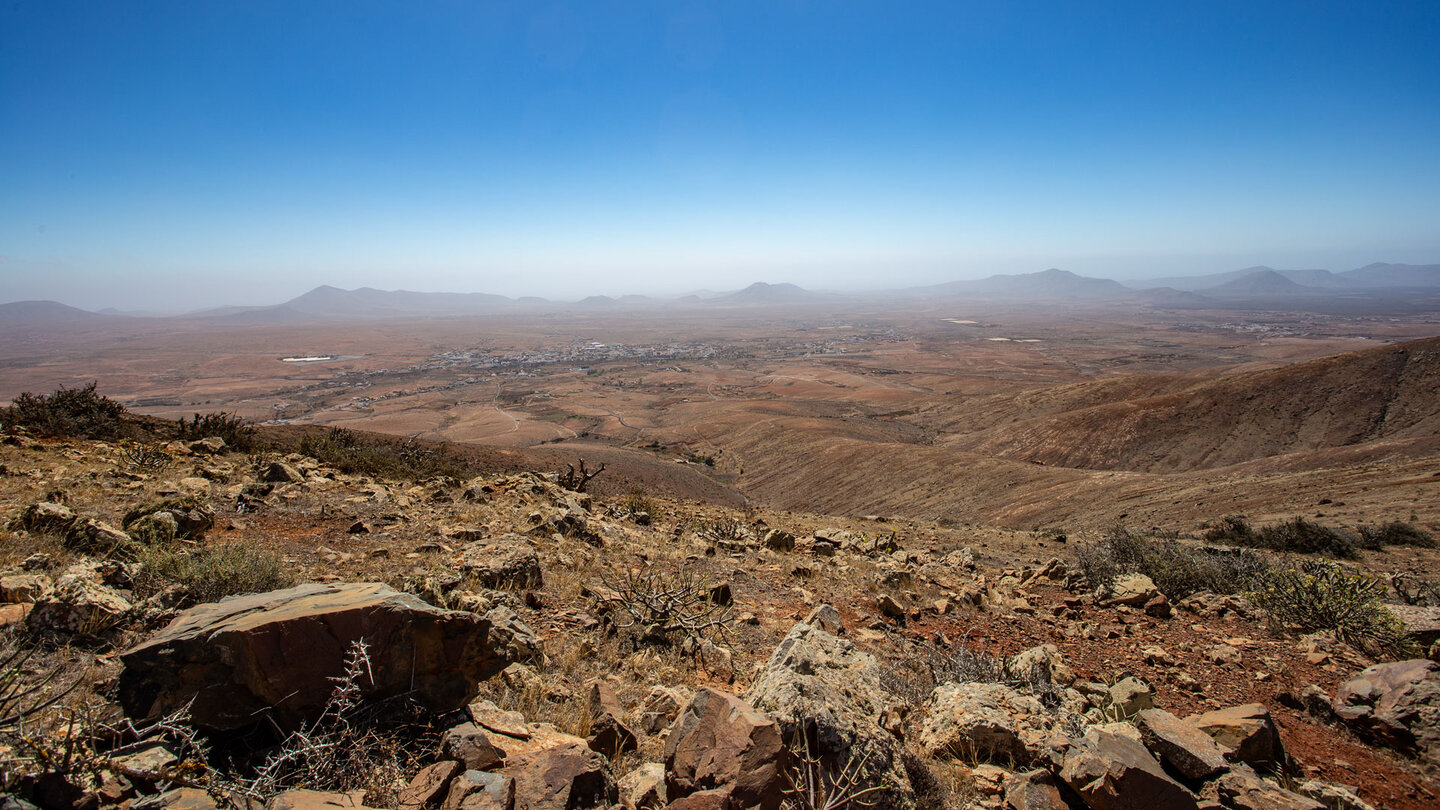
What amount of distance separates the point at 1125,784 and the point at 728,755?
6.87 feet

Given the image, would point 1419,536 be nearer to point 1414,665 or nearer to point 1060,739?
point 1414,665

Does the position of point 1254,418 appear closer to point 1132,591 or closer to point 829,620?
point 1132,591

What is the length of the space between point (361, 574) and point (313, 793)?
3669 mm

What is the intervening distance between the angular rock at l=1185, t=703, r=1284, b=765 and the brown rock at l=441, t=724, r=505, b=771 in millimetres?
4401

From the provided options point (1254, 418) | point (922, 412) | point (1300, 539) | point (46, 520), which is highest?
point (46, 520)

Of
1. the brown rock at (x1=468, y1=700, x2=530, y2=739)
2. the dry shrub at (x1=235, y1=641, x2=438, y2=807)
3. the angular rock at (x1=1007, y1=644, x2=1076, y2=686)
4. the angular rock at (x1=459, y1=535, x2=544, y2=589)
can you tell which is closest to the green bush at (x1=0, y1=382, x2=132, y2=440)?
the angular rock at (x1=459, y1=535, x2=544, y2=589)

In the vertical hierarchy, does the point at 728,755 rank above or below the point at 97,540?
below

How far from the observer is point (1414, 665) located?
→ 4.26 metres

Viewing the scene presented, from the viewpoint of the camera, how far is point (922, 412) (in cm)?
5788

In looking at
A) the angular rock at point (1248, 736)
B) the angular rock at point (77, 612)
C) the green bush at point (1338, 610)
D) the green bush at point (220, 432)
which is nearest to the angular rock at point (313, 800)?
the angular rock at point (77, 612)

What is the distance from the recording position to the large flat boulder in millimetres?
2689

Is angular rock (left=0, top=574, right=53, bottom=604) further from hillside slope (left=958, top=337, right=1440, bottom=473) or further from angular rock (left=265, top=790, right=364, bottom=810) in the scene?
hillside slope (left=958, top=337, right=1440, bottom=473)

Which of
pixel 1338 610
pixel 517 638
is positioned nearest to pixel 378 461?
pixel 517 638

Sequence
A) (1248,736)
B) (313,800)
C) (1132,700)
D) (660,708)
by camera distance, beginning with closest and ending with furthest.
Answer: (313,800) < (1248,736) < (660,708) < (1132,700)
